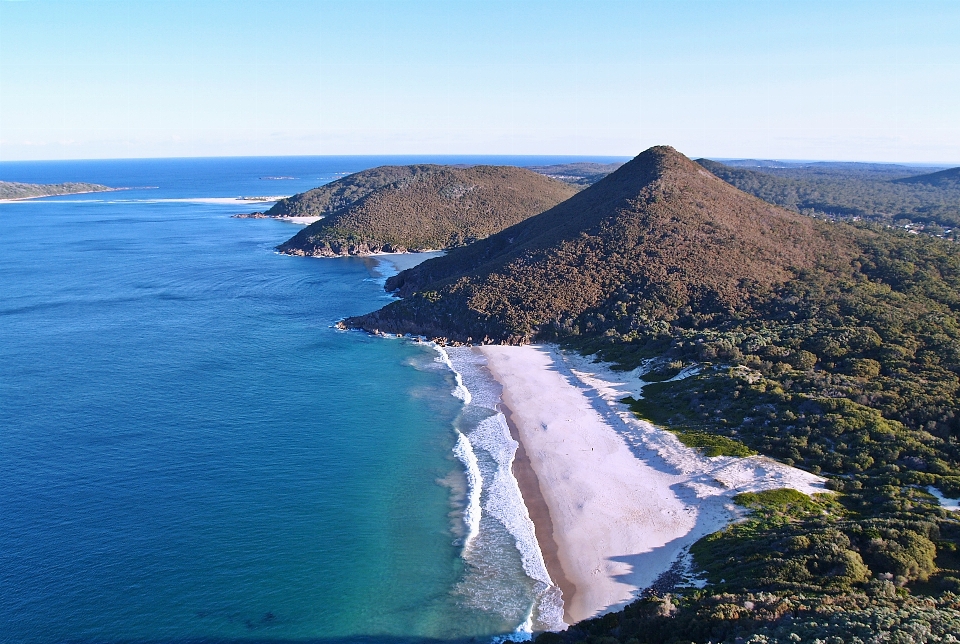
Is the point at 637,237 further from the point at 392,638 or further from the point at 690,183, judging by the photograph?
the point at 392,638

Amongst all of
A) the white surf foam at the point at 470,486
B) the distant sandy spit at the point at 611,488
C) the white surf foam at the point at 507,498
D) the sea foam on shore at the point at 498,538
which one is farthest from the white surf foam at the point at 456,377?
the white surf foam at the point at 470,486

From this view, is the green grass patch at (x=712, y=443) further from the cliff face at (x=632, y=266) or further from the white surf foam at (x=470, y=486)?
the cliff face at (x=632, y=266)

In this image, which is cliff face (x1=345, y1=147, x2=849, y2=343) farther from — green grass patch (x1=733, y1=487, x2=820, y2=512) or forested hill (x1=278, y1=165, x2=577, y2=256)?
forested hill (x1=278, y1=165, x2=577, y2=256)

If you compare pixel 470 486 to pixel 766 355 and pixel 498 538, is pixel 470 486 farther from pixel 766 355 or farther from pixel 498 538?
pixel 766 355

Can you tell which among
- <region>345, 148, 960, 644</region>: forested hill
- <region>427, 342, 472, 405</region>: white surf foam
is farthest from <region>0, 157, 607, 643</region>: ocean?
<region>345, 148, 960, 644</region>: forested hill

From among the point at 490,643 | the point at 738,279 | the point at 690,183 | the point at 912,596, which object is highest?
the point at 690,183

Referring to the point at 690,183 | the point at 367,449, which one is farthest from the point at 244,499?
the point at 690,183

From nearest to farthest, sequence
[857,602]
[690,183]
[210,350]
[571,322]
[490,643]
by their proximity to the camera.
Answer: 1. [857,602]
2. [490,643]
3. [210,350]
4. [571,322]
5. [690,183]
